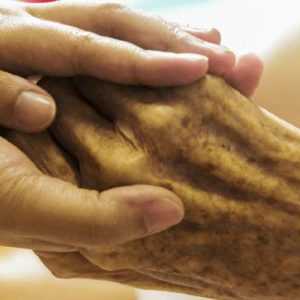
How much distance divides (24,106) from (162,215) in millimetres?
205

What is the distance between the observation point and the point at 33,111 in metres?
0.66

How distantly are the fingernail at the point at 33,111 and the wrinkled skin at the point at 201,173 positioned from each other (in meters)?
0.03

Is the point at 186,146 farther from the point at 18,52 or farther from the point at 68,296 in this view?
the point at 68,296

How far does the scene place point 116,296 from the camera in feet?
4.56

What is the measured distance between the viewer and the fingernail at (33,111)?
2.17 feet

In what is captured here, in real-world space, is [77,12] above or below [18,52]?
above

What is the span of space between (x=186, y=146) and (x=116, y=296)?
82 centimetres

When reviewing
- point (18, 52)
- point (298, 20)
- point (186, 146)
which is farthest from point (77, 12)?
point (298, 20)

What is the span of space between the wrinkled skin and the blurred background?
532 mm

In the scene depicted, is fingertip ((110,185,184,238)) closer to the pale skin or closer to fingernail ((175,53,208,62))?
the pale skin

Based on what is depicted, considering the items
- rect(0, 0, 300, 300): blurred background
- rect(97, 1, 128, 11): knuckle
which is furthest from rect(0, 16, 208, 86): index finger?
rect(0, 0, 300, 300): blurred background

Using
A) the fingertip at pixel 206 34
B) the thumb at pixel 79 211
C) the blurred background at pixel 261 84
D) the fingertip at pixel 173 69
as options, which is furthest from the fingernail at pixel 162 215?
the blurred background at pixel 261 84

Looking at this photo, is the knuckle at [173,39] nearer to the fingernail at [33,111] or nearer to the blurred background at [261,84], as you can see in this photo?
the fingernail at [33,111]

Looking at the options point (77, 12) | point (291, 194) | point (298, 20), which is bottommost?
point (291, 194)
